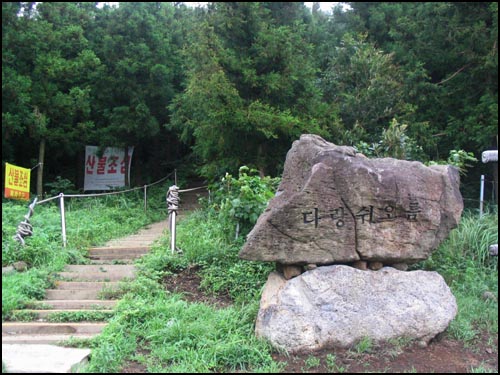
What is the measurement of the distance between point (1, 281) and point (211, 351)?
2.76 m

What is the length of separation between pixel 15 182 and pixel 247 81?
197 inches

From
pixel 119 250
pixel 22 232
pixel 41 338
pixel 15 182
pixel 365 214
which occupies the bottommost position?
pixel 41 338

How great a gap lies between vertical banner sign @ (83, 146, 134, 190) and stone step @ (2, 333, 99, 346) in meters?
10.5

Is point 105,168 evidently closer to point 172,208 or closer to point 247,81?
point 247,81

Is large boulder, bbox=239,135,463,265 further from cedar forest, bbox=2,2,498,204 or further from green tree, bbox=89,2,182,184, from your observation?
green tree, bbox=89,2,182,184

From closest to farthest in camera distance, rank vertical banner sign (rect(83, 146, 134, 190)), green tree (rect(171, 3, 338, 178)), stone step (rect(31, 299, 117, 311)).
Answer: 1. stone step (rect(31, 299, 117, 311))
2. green tree (rect(171, 3, 338, 178))
3. vertical banner sign (rect(83, 146, 134, 190))

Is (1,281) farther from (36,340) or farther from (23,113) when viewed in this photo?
(23,113)

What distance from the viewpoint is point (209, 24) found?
11.0 m

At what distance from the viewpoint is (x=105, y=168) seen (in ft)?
50.7

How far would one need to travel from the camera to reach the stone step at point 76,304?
18.5ft

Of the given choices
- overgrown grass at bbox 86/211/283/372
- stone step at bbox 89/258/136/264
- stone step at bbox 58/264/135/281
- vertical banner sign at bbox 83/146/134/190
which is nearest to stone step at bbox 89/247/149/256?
stone step at bbox 89/258/136/264

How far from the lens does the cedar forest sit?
34.2ft

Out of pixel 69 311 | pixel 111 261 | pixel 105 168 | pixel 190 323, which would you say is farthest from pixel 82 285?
pixel 105 168

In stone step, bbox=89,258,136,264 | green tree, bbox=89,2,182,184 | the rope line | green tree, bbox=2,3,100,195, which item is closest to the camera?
the rope line
